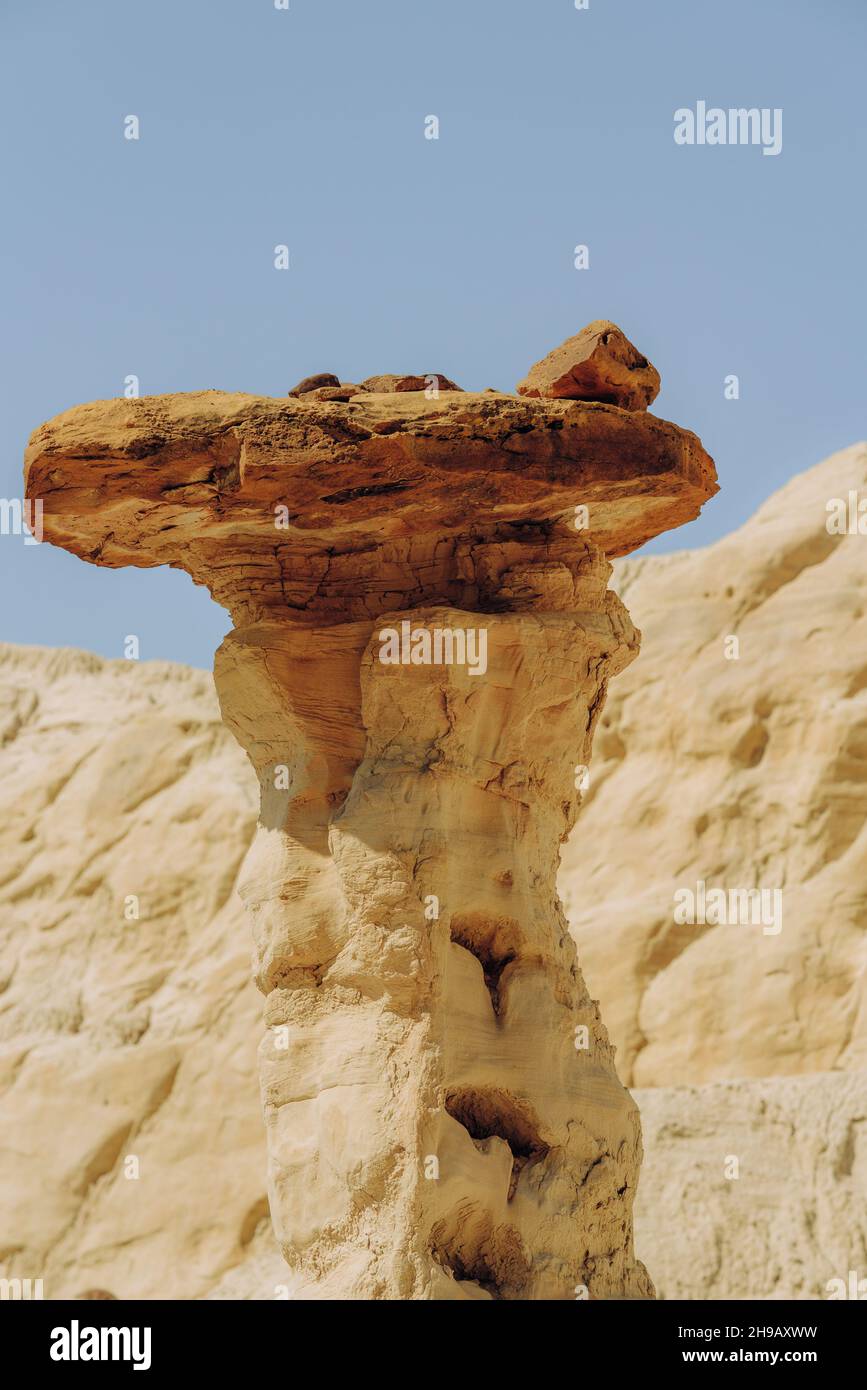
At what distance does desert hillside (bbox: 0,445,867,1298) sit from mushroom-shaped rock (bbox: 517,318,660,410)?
9075 mm

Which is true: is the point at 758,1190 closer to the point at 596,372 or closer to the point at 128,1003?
the point at 128,1003

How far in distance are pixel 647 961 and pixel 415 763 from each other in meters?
11.1

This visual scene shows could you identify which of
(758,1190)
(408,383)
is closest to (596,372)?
(408,383)

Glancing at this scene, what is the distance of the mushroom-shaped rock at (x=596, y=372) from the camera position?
35.1 feet

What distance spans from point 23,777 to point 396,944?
17.2 metres

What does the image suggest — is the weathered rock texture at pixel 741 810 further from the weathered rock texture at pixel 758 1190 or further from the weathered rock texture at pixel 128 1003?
the weathered rock texture at pixel 128 1003

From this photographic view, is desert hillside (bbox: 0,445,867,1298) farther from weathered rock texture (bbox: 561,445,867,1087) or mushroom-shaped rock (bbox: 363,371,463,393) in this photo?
mushroom-shaped rock (bbox: 363,371,463,393)

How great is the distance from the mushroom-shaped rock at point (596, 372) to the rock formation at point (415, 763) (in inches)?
→ 14.0

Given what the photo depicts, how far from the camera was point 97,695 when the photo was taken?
94.4 ft

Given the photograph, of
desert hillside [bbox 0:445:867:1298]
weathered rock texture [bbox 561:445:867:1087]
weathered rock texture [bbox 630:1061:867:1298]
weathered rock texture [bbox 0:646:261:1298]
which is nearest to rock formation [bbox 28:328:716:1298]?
weathered rock texture [bbox 630:1061:867:1298]

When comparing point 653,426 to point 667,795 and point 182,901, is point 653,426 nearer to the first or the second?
point 667,795

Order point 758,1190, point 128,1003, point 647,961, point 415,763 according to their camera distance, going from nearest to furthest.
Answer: point 415,763 → point 758,1190 → point 647,961 → point 128,1003

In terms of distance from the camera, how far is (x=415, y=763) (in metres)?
10.5

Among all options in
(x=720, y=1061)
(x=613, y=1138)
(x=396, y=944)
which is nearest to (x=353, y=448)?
(x=396, y=944)
